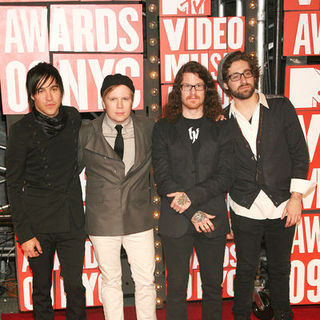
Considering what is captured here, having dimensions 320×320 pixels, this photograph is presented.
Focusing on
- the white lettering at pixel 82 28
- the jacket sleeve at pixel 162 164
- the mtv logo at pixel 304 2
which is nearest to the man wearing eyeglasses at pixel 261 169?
the jacket sleeve at pixel 162 164

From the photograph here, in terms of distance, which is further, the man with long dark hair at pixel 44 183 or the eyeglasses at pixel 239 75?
the eyeglasses at pixel 239 75

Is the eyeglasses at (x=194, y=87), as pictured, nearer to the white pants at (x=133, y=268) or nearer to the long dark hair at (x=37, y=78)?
the long dark hair at (x=37, y=78)

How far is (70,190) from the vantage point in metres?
2.60

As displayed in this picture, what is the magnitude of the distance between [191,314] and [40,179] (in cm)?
189

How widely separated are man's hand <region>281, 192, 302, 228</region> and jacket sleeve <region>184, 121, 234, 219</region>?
505 mm

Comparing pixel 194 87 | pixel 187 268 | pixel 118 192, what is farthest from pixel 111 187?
pixel 194 87

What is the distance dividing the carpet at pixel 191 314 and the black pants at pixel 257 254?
0.51 m

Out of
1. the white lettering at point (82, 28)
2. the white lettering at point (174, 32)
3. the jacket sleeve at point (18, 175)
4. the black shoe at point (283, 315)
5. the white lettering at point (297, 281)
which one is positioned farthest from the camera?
the white lettering at point (297, 281)

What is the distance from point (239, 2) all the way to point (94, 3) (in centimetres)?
128

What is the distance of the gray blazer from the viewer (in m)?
2.57

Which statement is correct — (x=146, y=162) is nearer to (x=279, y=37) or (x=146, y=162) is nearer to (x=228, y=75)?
(x=228, y=75)

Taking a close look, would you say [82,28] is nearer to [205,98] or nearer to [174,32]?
[174,32]

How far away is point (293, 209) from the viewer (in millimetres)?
2686

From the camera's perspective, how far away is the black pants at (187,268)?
2.59 metres
